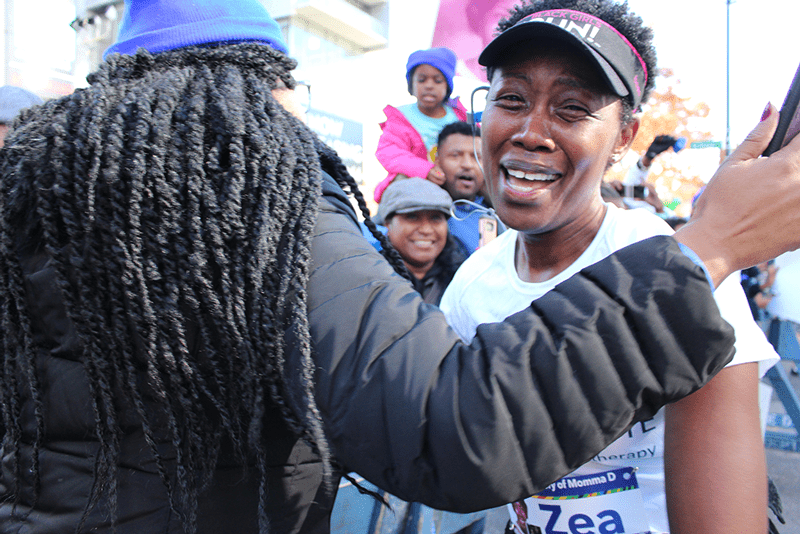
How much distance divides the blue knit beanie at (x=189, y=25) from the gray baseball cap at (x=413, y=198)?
2.32 metres

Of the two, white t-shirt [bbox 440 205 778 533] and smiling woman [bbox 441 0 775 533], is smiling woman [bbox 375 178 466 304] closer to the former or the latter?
smiling woman [bbox 441 0 775 533]

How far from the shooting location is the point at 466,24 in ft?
16.7

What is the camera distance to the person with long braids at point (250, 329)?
0.79 meters

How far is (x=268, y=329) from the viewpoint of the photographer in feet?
2.97

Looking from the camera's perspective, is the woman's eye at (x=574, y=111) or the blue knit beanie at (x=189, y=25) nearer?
the blue knit beanie at (x=189, y=25)

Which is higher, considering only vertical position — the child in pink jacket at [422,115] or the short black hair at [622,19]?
the child in pink jacket at [422,115]

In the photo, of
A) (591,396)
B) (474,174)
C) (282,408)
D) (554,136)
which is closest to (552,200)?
(554,136)

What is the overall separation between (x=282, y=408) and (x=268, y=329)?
0.16 m

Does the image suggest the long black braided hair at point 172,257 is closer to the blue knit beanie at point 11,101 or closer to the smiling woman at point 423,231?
the smiling woman at point 423,231

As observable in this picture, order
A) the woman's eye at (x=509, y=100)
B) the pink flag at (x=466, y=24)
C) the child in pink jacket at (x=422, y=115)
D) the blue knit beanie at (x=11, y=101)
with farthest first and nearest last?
the pink flag at (x=466, y=24)
the child in pink jacket at (x=422, y=115)
the blue knit beanie at (x=11, y=101)
the woman's eye at (x=509, y=100)

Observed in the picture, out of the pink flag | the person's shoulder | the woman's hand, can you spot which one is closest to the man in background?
the pink flag

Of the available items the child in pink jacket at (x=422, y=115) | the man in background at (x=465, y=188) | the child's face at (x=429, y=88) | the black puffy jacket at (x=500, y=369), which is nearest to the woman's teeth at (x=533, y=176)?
the black puffy jacket at (x=500, y=369)

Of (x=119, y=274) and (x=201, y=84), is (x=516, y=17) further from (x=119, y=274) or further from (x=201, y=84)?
(x=119, y=274)

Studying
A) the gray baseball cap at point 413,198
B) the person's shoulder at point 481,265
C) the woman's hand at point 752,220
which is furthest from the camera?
the gray baseball cap at point 413,198
